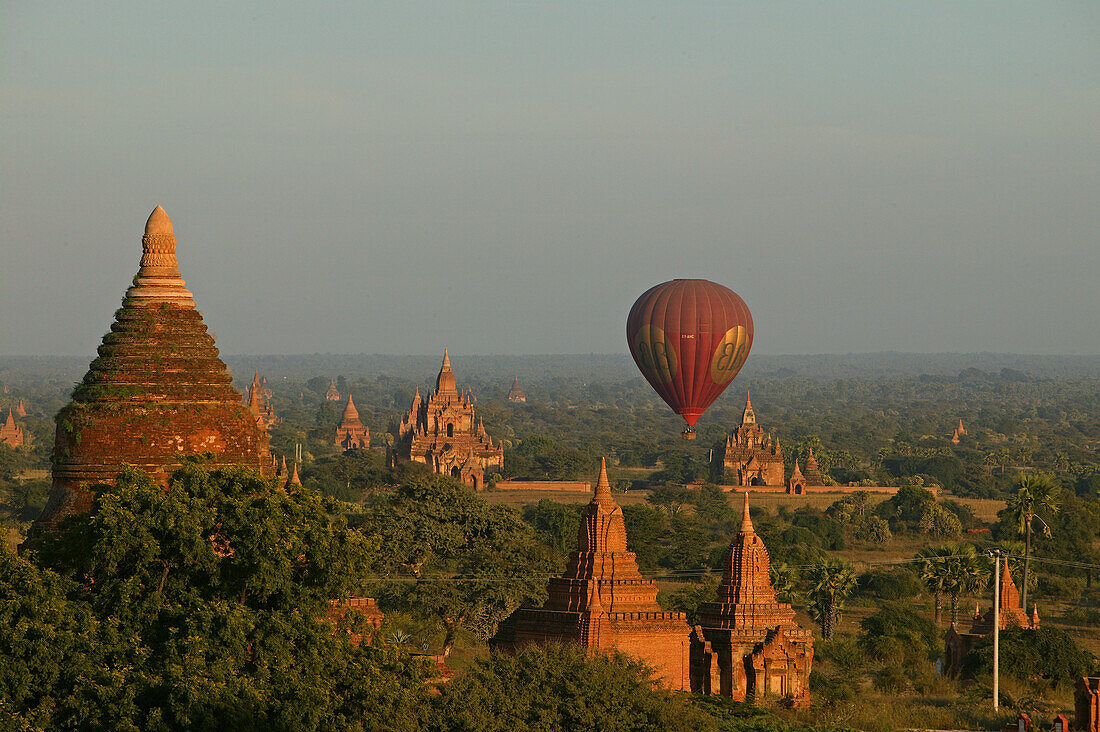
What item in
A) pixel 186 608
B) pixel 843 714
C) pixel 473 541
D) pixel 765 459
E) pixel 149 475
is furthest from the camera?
pixel 765 459

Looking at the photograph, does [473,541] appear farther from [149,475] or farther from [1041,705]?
[149,475]

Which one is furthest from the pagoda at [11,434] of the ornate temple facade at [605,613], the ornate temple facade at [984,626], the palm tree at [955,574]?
the ornate temple facade at [605,613]

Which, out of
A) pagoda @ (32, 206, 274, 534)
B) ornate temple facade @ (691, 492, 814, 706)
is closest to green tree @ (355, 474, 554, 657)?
ornate temple facade @ (691, 492, 814, 706)

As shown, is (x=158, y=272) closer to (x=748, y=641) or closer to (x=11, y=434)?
(x=748, y=641)

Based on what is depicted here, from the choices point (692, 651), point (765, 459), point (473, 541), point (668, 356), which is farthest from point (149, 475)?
point (765, 459)

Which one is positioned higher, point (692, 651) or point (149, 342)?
point (149, 342)

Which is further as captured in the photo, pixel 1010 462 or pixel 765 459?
pixel 1010 462
